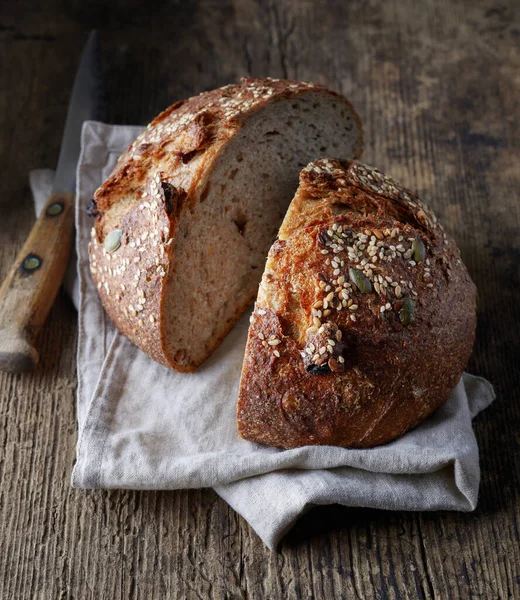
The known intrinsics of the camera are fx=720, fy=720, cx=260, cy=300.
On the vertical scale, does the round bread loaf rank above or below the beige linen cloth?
above

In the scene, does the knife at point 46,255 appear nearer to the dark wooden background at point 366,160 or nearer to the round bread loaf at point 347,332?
the dark wooden background at point 366,160

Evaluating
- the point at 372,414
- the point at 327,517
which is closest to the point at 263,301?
the point at 372,414

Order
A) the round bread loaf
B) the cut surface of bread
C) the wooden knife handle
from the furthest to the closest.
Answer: the wooden knife handle, the cut surface of bread, the round bread loaf

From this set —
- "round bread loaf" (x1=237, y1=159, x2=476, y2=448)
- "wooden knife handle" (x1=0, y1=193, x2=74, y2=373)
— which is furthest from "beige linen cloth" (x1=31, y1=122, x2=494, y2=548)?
"wooden knife handle" (x1=0, y1=193, x2=74, y2=373)

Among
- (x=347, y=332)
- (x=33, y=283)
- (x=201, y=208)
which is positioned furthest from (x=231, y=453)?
(x=33, y=283)

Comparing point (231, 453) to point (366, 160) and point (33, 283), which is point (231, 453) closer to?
point (33, 283)

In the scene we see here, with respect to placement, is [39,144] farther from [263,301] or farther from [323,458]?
[323,458]

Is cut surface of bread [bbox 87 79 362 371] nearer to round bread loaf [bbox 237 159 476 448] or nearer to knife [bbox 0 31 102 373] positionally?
knife [bbox 0 31 102 373]
